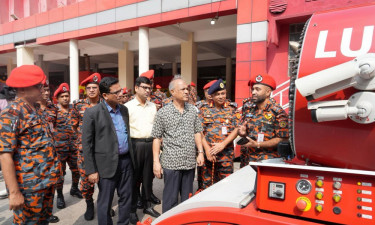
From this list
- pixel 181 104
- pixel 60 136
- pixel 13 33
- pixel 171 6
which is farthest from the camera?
pixel 13 33

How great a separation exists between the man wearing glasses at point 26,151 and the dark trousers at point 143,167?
126cm

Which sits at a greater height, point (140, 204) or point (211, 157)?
point (211, 157)

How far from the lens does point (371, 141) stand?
0.85 m

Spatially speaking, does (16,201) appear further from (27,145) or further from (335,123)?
(335,123)

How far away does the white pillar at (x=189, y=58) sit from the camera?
35.7 ft

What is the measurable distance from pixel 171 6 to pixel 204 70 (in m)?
10.5

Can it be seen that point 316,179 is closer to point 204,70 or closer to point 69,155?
point 69,155

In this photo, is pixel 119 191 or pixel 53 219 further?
pixel 53 219

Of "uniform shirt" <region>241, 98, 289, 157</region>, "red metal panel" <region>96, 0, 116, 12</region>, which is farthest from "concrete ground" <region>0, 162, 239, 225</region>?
"red metal panel" <region>96, 0, 116, 12</region>

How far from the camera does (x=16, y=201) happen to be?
70.3 inches

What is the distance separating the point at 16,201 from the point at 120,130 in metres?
1.11

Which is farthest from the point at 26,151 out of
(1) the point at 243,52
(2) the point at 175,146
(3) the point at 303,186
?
(1) the point at 243,52

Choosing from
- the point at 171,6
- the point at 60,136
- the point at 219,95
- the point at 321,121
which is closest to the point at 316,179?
the point at 321,121

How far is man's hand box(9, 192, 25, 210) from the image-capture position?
5.83 ft
